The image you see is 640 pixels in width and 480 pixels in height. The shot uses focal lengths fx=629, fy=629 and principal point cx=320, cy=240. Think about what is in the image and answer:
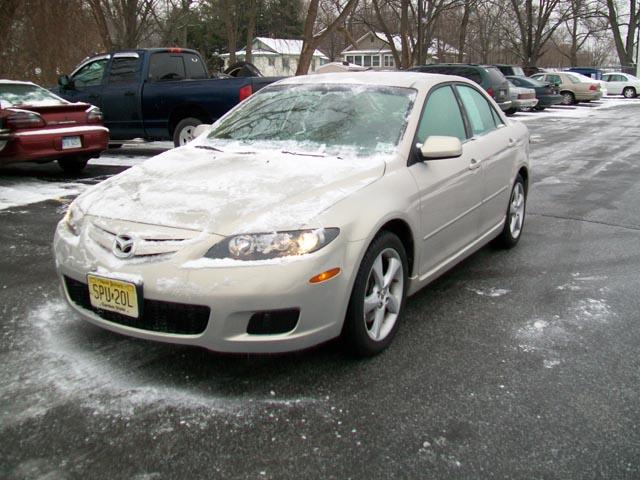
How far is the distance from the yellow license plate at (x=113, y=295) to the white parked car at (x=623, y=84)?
4026 cm

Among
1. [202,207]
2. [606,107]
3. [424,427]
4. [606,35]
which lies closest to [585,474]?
[424,427]

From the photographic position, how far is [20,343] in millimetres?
3500

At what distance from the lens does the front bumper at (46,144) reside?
792 cm

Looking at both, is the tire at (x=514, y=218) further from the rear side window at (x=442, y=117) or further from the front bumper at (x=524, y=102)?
the front bumper at (x=524, y=102)

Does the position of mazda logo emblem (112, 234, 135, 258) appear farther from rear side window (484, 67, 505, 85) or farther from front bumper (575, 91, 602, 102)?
front bumper (575, 91, 602, 102)

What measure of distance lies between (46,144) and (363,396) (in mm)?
6671

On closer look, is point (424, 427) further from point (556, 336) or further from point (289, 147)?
point (289, 147)

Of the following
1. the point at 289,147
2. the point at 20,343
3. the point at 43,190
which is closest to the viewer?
the point at 20,343

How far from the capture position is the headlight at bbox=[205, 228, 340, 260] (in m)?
2.88

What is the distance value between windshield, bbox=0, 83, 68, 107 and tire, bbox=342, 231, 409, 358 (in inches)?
264

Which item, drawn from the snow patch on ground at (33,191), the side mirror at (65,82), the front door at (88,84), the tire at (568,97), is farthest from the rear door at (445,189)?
the tire at (568,97)

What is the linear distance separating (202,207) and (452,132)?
80.1 inches

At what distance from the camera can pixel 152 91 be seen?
34.3 ft

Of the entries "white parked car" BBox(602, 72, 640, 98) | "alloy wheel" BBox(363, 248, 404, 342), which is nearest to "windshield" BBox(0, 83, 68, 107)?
"alloy wheel" BBox(363, 248, 404, 342)
